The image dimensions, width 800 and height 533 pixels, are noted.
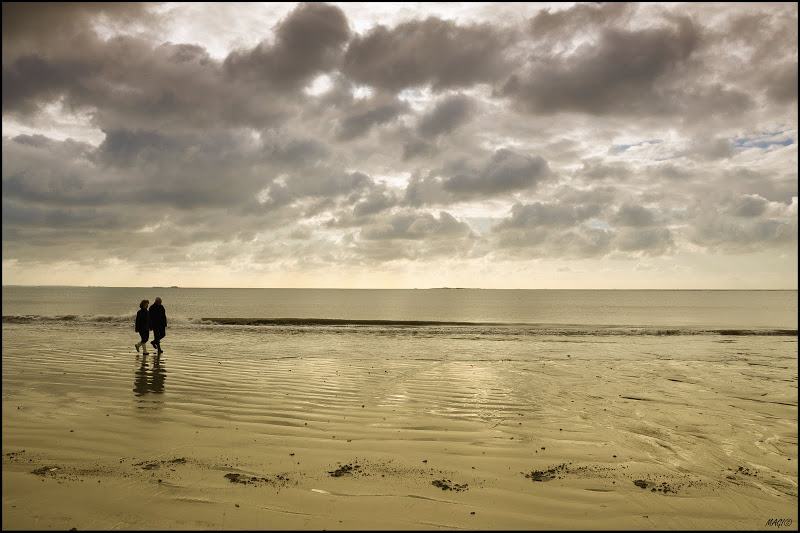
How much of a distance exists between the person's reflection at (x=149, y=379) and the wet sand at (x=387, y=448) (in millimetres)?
121

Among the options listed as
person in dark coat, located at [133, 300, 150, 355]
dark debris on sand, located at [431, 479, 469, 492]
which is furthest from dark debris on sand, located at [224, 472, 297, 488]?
person in dark coat, located at [133, 300, 150, 355]

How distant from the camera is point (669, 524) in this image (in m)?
5.16

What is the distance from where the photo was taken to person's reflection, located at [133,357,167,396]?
11.5 m

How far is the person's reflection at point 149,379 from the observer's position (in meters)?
11.5

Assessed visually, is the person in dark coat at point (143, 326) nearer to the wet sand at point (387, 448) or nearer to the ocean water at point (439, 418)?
the ocean water at point (439, 418)

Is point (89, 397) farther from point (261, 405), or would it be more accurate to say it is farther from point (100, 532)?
point (100, 532)

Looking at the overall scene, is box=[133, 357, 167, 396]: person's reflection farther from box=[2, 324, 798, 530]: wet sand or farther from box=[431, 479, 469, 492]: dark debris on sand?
box=[431, 479, 469, 492]: dark debris on sand

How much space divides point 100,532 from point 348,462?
3047 mm

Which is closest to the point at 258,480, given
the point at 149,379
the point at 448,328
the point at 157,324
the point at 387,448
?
the point at 387,448

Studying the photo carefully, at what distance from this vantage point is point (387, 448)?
7.47 m

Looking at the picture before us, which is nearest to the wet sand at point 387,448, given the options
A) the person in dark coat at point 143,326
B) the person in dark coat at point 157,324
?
the person in dark coat at point 143,326

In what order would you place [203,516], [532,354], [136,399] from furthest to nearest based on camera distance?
[532,354] < [136,399] < [203,516]

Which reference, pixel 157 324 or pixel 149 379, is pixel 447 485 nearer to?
pixel 149 379

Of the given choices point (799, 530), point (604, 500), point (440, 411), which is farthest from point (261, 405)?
point (799, 530)
